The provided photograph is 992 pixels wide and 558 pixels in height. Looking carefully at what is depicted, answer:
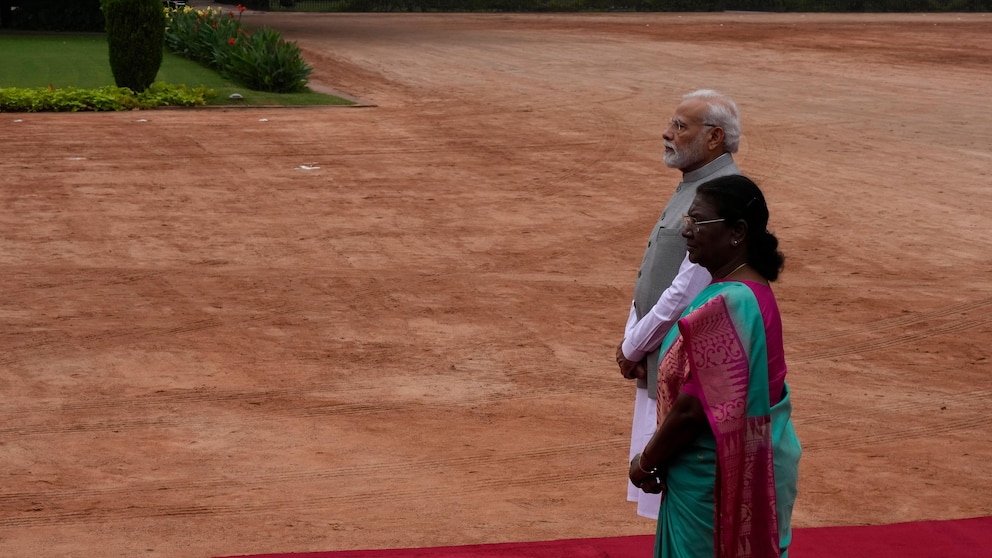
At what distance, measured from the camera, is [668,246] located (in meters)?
4.58

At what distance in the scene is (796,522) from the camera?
6.12 metres

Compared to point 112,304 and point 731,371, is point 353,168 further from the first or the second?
point 731,371

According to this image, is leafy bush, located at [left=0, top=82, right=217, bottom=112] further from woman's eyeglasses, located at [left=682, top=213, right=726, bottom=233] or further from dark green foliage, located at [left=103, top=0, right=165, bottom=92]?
woman's eyeglasses, located at [left=682, top=213, right=726, bottom=233]

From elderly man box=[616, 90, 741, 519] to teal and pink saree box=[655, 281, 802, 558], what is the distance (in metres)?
0.82

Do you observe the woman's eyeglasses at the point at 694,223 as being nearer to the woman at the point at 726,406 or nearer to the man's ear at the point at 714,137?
the woman at the point at 726,406

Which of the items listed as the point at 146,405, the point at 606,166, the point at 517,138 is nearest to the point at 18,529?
the point at 146,405

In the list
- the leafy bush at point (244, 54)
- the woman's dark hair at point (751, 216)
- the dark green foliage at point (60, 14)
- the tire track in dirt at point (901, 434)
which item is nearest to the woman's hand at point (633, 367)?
the woman's dark hair at point (751, 216)

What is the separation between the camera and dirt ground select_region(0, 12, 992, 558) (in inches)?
252

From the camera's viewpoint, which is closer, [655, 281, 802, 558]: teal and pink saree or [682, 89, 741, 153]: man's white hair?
[655, 281, 802, 558]: teal and pink saree

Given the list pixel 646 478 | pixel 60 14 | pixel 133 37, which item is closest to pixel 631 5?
pixel 60 14

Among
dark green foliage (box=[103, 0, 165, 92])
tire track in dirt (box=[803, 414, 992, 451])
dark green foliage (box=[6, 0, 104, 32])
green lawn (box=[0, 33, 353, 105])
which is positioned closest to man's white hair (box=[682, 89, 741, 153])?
tire track in dirt (box=[803, 414, 992, 451])

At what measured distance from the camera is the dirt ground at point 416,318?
6402 millimetres

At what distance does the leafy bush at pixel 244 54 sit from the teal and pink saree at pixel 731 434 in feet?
66.2

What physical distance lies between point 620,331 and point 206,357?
10.6 feet
